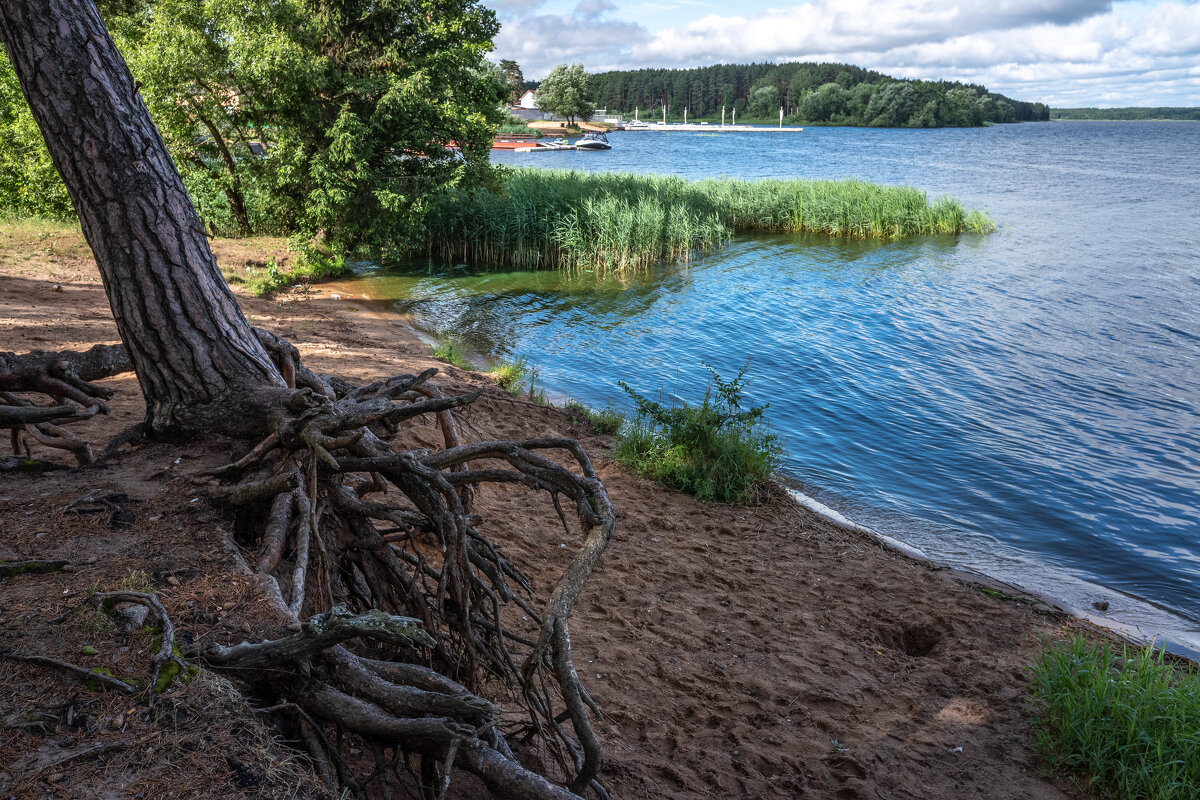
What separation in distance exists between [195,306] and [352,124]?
14.2m

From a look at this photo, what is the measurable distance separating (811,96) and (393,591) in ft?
496

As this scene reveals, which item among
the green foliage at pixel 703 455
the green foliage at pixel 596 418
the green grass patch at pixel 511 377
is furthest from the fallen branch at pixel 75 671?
the green grass patch at pixel 511 377

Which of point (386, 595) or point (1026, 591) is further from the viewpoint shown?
point (1026, 591)

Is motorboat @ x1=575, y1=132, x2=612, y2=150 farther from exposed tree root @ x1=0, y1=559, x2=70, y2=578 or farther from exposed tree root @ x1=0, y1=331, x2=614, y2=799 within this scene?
exposed tree root @ x1=0, y1=559, x2=70, y2=578

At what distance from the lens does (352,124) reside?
16406mm

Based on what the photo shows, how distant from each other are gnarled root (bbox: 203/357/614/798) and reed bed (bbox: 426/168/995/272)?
15.3 metres

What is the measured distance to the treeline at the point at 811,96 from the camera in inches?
4985

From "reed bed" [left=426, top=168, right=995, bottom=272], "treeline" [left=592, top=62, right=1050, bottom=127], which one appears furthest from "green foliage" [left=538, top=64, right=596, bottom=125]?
"reed bed" [left=426, top=168, right=995, bottom=272]

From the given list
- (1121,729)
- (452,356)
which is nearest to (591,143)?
(452,356)

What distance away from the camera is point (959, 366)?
1410cm

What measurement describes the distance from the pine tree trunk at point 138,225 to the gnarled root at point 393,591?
0.41 meters

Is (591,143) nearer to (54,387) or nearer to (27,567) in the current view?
(54,387)

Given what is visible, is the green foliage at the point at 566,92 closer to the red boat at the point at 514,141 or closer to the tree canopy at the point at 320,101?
the red boat at the point at 514,141

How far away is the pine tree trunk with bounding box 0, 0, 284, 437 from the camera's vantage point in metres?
3.52
